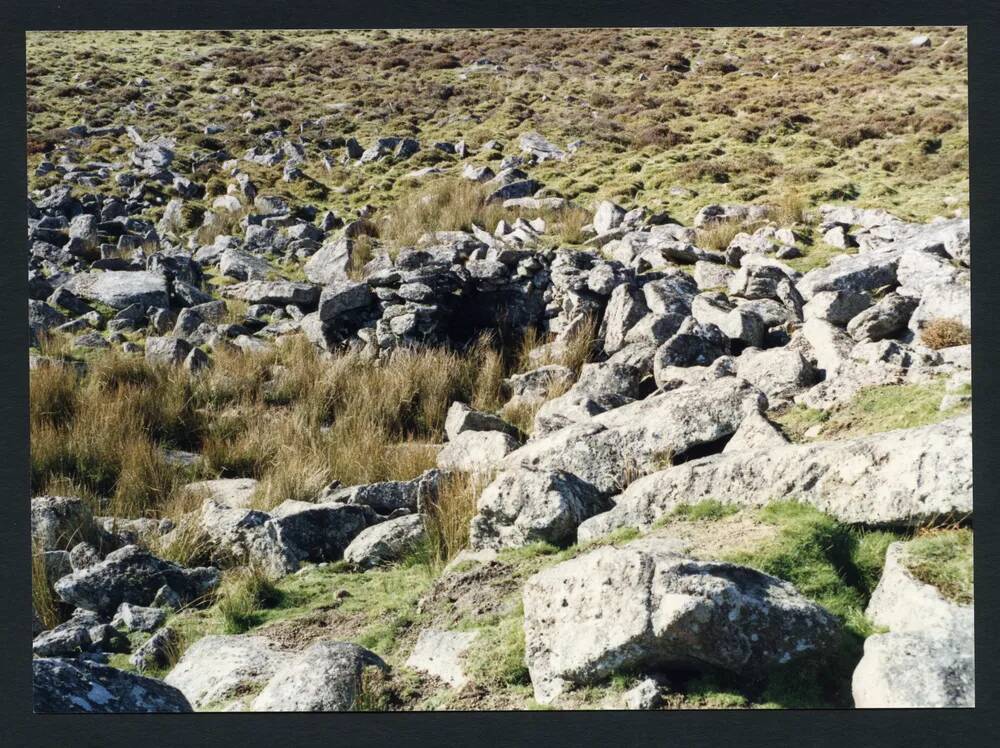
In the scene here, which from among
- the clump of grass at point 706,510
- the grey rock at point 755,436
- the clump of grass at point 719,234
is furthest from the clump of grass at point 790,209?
the clump of grass at point 706,510

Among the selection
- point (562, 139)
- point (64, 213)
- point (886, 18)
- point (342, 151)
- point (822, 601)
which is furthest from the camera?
point (342, 151)

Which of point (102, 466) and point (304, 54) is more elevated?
point (304, 54)

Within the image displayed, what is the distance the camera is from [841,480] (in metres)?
4.97

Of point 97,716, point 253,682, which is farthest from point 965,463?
point 97,716

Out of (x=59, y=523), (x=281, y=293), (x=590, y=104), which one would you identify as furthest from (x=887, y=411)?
(x=590, y=104)

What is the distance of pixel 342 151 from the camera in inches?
638

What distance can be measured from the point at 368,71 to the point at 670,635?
11.7 meters

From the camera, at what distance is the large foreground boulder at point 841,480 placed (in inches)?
189

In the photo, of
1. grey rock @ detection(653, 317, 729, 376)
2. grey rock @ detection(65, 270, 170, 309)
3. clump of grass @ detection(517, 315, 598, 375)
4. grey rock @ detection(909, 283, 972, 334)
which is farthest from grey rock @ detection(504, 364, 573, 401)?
grey rock @ detection(65, 270, 170, 309)

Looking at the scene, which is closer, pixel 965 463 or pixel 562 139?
pixel 965 463

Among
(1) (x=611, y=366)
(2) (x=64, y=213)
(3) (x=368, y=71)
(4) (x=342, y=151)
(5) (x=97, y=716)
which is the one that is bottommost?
(5) (x=97, y=716)

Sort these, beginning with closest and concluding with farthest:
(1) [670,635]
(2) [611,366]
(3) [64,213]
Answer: (1) [670,635], (2) [611,366], (3) [64,213]

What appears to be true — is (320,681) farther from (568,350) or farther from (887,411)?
(568,350)

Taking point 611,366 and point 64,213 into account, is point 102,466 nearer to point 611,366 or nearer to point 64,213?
point 611,366
